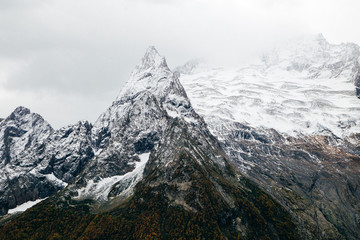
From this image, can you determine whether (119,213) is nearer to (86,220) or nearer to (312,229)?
(86,220)

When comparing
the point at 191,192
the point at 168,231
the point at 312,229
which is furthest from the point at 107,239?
the point at 312,229

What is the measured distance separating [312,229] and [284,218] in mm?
22832

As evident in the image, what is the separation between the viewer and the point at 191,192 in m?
196

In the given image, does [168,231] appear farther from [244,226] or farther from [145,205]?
[244,226]

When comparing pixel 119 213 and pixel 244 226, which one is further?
pixel 119 213

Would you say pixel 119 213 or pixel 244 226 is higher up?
pixel 119 213

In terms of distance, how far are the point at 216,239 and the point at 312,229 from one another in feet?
266

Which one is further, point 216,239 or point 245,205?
point 245,205

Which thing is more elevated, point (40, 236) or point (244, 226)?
point (40, 236)

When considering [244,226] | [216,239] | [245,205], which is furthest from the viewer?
[245,205]

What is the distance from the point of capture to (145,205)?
650ft

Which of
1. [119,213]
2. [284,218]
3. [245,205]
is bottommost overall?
[284,218]

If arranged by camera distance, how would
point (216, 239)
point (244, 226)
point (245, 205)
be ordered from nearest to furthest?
point (216, 239), point (244, 226), point (245, 205)

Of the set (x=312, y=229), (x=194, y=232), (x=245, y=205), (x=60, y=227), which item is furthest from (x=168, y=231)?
(x=312, y=229)
